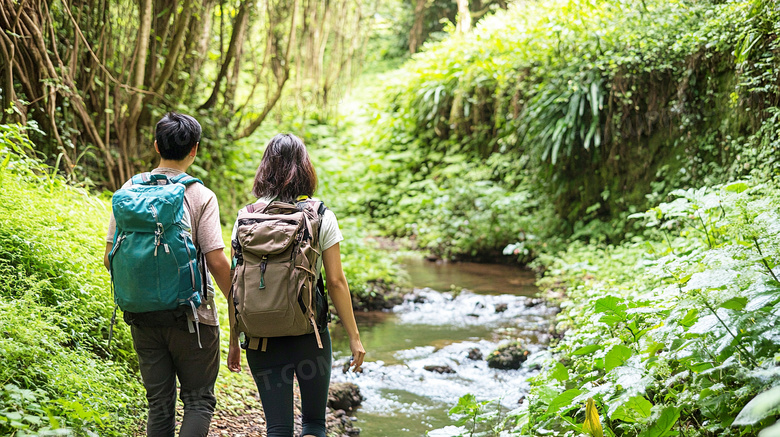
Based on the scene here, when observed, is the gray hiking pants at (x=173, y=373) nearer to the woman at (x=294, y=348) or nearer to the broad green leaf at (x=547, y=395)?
the woman at (x=294, y=348)

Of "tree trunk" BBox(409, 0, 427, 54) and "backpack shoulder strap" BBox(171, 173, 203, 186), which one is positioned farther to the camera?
"tree trunk" BBox(409, 0, 427, 54)

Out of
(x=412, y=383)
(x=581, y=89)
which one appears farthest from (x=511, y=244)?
(x=412, y=383)

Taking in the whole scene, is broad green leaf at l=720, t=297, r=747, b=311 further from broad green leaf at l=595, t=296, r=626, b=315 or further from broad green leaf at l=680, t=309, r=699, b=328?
broad green leaf at l=595, t=296, r=626, b=315

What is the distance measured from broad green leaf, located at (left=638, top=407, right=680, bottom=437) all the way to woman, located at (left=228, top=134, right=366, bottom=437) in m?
1.17

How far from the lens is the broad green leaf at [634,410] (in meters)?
2.20

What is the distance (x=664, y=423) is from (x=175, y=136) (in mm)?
2245

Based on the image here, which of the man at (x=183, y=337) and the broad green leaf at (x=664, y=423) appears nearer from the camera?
the broad green leaf at (x=664, y=423)

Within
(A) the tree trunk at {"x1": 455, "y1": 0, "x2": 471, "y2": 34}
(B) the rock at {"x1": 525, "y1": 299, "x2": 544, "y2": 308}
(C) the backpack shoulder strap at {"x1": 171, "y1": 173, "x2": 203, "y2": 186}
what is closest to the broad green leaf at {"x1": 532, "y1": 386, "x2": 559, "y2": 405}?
(C) the backpack shoulder strap at {"x1": 171, "y1": 173, "x2": 203, "y2": 186}

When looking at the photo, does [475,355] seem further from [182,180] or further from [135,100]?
[135,100]

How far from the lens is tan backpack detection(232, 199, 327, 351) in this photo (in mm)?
2143

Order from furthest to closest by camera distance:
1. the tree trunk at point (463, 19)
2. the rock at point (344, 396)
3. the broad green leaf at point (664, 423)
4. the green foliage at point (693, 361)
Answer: the tree trunk at point (463, 19)
the rock at point (344, 396)
the broad green leaf at point (664, 423)
the green foliage at point (693, 361)

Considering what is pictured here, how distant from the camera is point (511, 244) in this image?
860 cm

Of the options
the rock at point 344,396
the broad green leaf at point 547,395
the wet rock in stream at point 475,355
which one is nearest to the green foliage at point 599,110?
the wet rock in stream at point 475,355

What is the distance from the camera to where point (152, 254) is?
212 centimetres
